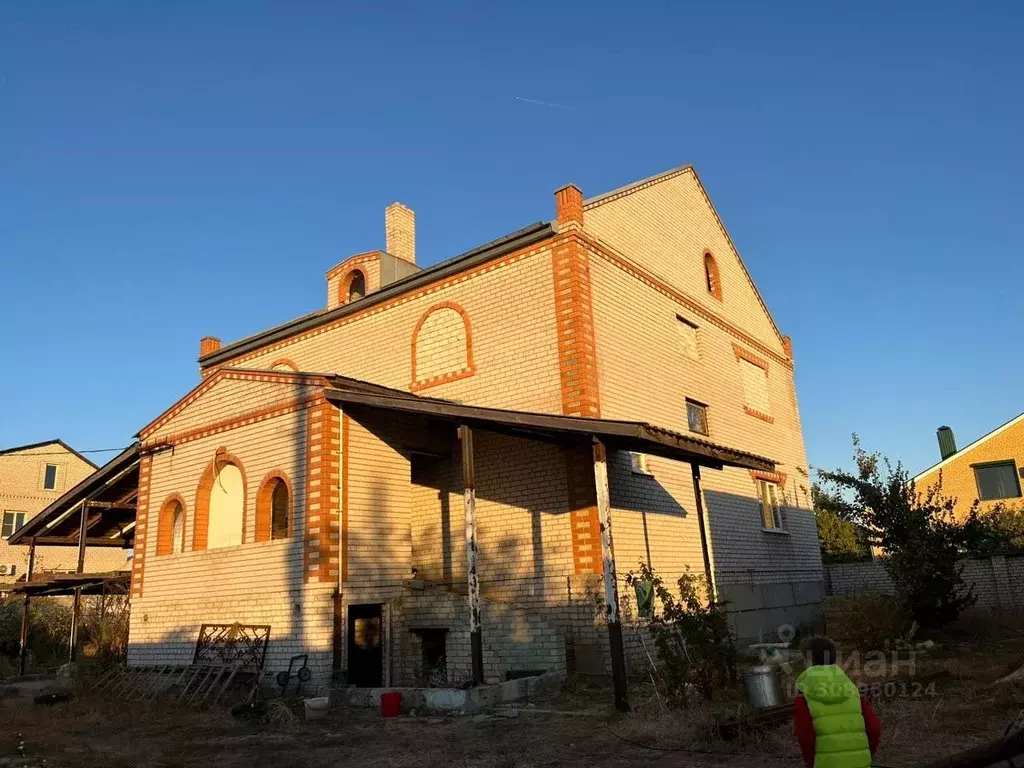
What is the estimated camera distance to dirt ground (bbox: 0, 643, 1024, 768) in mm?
7148

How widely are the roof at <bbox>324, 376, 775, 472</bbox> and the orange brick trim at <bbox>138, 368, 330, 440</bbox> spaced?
2.44ft

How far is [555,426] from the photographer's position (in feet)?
33.8

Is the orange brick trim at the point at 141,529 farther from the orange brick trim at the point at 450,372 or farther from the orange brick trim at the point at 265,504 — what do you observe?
the orange brick trim at the point at 450,372

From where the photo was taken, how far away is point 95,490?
1820cm

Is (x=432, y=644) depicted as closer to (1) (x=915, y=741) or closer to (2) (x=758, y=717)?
(2) (x=758, y=717)

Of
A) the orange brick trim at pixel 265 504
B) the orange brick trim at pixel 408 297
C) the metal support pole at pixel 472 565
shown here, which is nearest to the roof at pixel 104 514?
the orange brick trim at pixel 408 297

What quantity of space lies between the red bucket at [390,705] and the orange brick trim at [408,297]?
8065 millimetres

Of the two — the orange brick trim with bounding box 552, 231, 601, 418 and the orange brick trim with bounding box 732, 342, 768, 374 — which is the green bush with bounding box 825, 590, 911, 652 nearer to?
the orange brick trim with bounding box 552, 231, 601, 418

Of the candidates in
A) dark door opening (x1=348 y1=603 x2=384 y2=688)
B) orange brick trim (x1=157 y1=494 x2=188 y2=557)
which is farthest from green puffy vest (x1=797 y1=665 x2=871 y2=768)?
orange brick trim (x1=157 y1=494 x2=188 y2=557)

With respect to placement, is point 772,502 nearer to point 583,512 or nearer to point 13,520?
point 583,512

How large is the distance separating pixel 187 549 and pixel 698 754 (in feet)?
36.7

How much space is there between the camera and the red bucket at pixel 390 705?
9992mm

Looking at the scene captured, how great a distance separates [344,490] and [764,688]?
24.4 feet

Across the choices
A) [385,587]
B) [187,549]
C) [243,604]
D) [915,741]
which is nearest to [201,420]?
[187,549]
